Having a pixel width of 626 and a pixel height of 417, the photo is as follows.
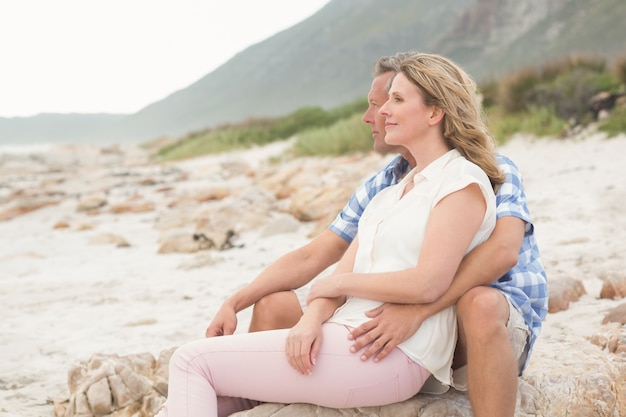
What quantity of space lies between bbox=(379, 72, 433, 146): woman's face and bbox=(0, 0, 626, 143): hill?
2107cm

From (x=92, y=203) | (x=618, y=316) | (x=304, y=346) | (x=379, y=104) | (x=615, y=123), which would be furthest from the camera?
(x=92, y=203)

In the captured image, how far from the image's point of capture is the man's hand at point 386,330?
1.83 metres

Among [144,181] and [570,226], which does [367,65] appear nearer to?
[144,181]

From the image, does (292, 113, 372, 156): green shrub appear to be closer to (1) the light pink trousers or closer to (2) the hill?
(1) the light pink trousers

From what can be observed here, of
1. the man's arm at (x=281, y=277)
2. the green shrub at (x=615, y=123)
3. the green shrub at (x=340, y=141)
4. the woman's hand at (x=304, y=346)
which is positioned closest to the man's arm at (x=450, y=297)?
the woman's hand at (x=304, y=346)

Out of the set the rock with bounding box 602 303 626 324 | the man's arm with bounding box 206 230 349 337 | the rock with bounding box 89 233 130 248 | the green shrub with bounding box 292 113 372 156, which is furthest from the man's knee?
the green shrub with bounding box 292 113 372 156

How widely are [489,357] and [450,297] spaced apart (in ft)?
0.64

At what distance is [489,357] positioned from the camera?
1.81 m

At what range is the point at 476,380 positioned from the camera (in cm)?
184

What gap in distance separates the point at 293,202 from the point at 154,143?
30.4m

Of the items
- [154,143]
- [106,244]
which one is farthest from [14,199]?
[154,143]

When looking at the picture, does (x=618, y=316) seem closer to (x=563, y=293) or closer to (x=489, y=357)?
(x=563, y=293)

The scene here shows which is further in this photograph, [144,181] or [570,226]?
[144,181]

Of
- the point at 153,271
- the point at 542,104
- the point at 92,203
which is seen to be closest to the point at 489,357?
the point at 153,271
